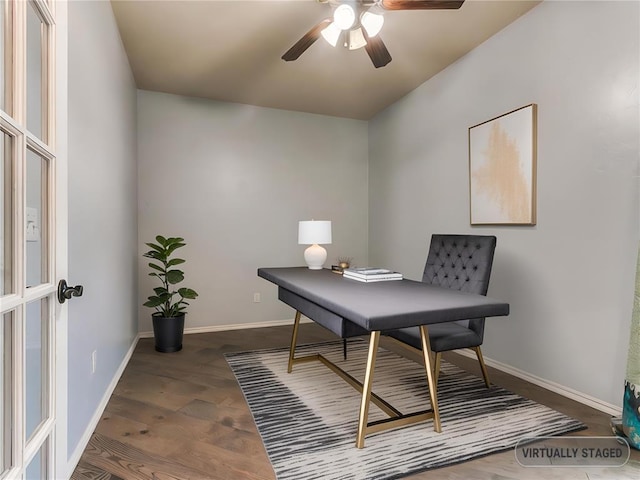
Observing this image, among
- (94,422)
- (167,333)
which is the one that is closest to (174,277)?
(167,333)

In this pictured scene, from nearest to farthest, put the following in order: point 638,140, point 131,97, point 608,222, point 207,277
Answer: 1. point 638,140
2. point 608,222
3. point 131,97
4. point 207,277

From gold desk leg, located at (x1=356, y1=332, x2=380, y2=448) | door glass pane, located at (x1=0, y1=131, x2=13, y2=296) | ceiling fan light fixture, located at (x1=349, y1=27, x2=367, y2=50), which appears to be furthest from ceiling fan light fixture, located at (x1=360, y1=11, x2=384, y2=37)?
door glass pane, located at (x1=0, y1=131, x2=13, y2=296)

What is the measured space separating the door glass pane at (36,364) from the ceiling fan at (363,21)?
77.5 inches

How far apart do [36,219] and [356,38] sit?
2.10 m

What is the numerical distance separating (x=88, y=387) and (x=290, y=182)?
10.0 ft

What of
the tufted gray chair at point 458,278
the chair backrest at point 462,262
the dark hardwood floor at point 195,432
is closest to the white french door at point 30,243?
the dark hardwood floor at point 195,432

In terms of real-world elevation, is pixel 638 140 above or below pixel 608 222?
above

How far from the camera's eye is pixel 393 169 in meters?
4.18

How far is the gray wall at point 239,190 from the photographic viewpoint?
3848 mm

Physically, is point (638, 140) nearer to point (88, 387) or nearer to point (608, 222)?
point (608, 222)

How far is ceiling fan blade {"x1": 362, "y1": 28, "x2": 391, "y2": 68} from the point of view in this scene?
2234 mm

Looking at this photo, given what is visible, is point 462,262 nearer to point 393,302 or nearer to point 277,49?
point 393,302

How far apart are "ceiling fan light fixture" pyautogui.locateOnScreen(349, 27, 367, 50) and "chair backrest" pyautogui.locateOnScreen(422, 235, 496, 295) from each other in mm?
1503

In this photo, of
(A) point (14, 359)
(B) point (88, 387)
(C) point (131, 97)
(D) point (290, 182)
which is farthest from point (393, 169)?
(A) point (14, 359)
